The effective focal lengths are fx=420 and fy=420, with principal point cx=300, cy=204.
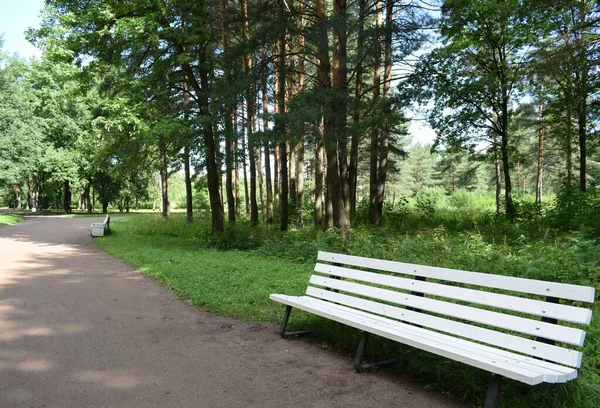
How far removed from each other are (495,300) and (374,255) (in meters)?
6.21

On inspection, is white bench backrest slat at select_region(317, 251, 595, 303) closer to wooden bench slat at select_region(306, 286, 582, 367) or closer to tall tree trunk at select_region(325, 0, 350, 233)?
wooden bench slat at select_region(306, 286, 582, 367)

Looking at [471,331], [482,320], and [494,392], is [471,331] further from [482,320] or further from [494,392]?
[494,392]

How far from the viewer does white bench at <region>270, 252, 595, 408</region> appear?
287 cm

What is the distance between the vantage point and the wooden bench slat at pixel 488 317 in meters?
2.88

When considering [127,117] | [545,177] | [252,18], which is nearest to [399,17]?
[252,18]

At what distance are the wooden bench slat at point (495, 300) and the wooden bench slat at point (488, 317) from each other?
69mm

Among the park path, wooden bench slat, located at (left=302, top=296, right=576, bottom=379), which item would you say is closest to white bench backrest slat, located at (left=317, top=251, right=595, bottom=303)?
wooden bench slat, located at (left=302, top=296, right=576, bottom=379)

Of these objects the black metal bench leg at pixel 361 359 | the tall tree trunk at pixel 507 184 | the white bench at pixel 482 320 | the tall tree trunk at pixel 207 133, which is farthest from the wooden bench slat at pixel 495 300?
the tall tree trunk at pixel 507 184

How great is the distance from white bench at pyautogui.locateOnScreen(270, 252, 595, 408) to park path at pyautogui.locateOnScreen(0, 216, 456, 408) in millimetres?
478

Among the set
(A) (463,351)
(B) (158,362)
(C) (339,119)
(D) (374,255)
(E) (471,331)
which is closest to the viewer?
(A) (463,351)

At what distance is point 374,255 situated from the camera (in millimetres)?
9633

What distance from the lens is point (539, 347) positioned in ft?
9.98

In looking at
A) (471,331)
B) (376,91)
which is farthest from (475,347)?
(376,91)

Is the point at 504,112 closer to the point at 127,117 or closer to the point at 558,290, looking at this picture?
the point at 127,117
